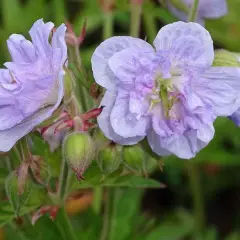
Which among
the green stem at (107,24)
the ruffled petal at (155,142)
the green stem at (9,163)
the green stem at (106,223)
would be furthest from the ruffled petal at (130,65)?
the green stem at (107,24)

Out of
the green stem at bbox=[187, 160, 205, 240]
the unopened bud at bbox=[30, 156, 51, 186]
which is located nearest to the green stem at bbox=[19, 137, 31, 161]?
the unopened bud at bbox=[30, 156, 51, 186]

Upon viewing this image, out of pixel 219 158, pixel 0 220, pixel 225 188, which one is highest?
pixel 0 220

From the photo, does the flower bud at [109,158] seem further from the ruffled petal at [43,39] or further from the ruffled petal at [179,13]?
the ruffled petal at [179,13]

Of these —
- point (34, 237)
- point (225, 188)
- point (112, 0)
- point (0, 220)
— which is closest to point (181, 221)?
point (225, 188)

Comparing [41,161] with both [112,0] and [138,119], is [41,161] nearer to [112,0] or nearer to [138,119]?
[138,119]

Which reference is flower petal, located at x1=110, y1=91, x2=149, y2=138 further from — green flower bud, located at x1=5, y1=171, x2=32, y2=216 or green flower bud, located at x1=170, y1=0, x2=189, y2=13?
green flower bud, located at x1=170, y1=0, x2=189, y2=13

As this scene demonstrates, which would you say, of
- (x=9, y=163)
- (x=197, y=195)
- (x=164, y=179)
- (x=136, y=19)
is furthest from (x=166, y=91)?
(x=164, y=179)
